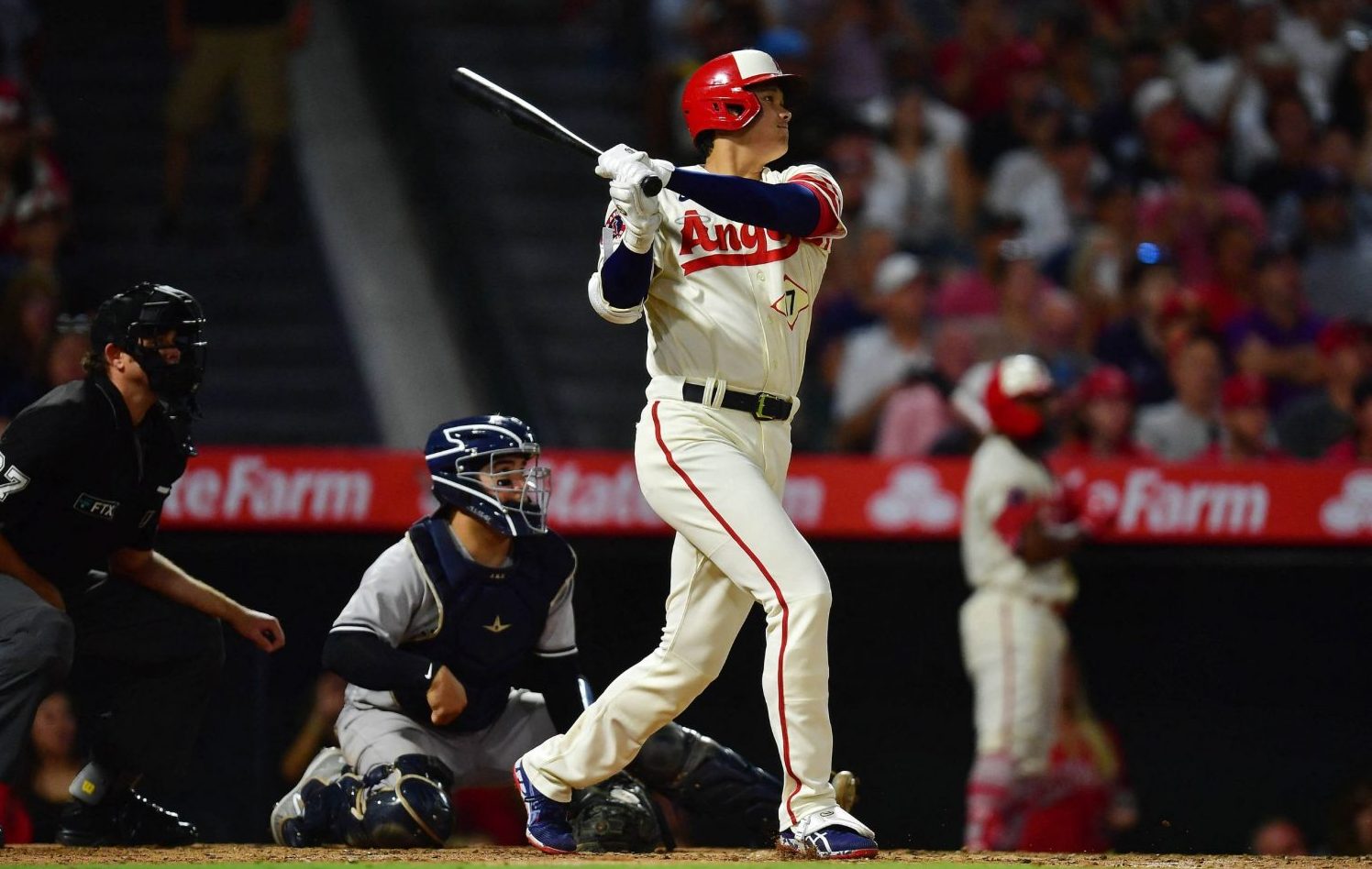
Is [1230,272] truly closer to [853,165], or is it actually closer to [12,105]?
[853,165]

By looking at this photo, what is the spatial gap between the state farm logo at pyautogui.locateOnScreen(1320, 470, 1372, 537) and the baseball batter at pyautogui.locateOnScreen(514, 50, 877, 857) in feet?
10.1

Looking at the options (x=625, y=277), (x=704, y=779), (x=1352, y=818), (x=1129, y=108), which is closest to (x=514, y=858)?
(x=704, y=779)

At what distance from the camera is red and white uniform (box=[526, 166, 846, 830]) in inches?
166

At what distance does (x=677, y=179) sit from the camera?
407cm

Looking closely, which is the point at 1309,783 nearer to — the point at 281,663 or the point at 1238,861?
the point at 1238,861

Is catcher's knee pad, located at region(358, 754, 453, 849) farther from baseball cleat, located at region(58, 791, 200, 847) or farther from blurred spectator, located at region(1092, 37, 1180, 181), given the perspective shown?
blurred spectator, located at region(1092, 37, 1180, 181)

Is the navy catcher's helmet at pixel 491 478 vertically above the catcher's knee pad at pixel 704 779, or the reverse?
the navy catcher's helmet at pixel 491 478

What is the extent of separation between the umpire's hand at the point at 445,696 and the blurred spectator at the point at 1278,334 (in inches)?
173

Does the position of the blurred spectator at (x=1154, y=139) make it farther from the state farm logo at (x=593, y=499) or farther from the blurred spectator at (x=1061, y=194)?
the state farm logo at (x=593, y=499)

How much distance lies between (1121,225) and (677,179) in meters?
5.26

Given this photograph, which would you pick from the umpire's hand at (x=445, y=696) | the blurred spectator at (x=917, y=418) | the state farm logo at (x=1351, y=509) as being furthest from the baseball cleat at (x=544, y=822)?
the state farm logo at (x=1351, y=509)

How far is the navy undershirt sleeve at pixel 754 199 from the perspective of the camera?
4.07 metres

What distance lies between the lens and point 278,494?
22.4 ft

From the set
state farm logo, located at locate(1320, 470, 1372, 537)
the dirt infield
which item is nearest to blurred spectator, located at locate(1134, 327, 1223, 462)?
state farm logo, located at locate(1320, 470, 1372, 537)
